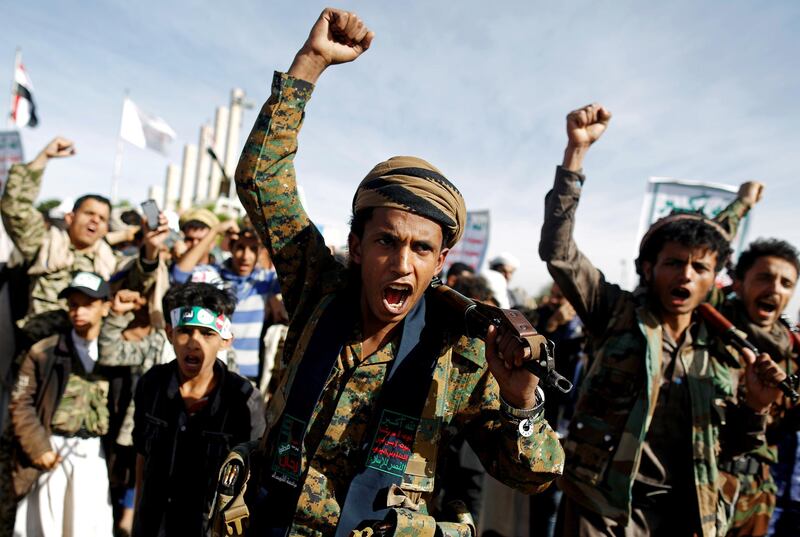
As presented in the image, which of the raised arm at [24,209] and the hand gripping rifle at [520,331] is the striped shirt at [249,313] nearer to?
the raised arm at [24,209]

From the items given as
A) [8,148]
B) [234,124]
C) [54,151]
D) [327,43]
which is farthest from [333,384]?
[234,124]

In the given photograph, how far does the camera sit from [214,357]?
281cm

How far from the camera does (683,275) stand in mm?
2623

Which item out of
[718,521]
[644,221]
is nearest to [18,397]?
[718,521]

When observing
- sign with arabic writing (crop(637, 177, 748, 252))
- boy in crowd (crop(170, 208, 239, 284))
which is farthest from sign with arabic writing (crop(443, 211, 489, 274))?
boy in crowd (crop(170, 208, 239, 284))

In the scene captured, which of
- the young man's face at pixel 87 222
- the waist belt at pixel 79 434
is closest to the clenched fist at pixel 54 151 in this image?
the young man's face at pixel 87 222

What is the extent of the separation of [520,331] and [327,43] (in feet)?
3.89

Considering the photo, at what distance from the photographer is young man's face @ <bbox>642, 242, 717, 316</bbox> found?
8.57 ft

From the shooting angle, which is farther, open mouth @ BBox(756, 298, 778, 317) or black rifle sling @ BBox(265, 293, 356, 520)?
open mouth @ BBox(756, 298, 778, 317)

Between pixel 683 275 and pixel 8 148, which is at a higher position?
pixel 8 148

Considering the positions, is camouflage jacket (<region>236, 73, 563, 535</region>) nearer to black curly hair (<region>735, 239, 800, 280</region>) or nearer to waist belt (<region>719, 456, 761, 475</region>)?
waist belt (<region>719, 456, 761, 475</region>)

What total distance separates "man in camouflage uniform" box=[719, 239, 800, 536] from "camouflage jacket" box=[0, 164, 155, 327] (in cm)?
432

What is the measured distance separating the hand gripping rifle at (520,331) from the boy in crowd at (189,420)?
154cm

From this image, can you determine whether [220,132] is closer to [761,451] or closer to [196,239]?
[196,239]
